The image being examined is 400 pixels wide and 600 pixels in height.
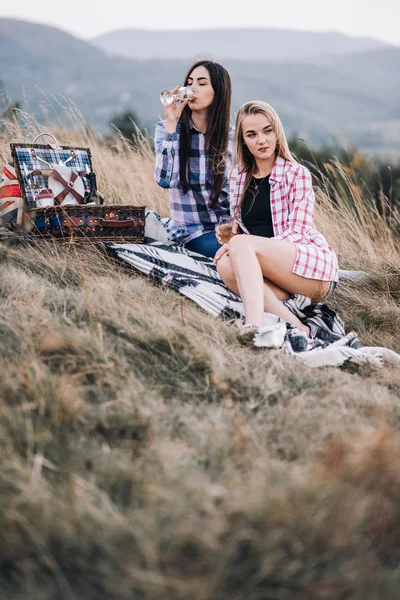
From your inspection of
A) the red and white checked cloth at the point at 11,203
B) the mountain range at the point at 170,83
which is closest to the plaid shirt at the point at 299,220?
the red and white checked cloth at the point at 11,203

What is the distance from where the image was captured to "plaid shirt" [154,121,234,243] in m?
3.46

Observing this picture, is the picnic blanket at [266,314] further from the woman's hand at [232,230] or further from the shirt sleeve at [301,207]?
the shirt sleeve at [301,207]

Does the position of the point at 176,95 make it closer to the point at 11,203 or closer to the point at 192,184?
the point at 192,184

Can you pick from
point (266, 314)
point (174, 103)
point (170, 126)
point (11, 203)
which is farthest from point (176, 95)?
point (266, 314)

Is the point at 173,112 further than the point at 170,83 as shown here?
No

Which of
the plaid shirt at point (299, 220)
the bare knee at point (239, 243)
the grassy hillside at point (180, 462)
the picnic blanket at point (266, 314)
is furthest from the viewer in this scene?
the plaid shirt at point (299, 220)

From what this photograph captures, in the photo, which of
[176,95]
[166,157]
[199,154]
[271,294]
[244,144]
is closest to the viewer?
[271,294]

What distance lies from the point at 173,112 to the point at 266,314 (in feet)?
4.51

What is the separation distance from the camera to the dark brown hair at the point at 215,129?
11.1ft

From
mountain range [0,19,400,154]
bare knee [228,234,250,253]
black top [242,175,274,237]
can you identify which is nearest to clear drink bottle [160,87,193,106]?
black top [242,175,274,237]

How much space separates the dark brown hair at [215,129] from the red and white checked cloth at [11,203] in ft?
3.26

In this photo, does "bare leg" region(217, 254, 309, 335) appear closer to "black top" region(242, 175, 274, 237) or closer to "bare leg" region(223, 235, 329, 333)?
"bare leg" region(223, 235, 329, 333)

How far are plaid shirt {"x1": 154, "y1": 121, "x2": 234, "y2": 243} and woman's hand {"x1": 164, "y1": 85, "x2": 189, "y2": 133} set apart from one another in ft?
0.24

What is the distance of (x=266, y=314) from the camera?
2.72 metres
